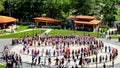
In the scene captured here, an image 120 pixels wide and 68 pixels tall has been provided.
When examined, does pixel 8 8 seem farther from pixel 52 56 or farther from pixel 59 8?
pixel 52 56

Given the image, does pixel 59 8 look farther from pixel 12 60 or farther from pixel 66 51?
pixel 12 60

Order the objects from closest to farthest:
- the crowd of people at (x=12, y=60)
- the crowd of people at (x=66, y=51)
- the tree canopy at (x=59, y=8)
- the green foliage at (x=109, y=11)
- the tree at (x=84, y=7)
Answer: the crowd of people at (x=12, y=60) → the crowd of people at (x=66, y=51) → the green foliage at (x=109, y=11) → the tree canopy at (x=59, y=8) → the tree at (x=84, y=7)

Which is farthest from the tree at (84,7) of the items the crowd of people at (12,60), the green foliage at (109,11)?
the crowd of people at (12,60)

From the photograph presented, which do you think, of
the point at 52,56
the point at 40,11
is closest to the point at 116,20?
the point at 40,11

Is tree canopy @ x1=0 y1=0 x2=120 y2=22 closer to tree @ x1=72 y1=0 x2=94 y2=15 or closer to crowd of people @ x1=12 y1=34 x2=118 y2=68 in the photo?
tree @ x1=72 y1=0 x2=94 y2=15

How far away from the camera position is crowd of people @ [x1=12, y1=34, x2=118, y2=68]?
49.5m

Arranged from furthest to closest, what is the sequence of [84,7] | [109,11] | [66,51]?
[84,7], [109,11], [66,51]

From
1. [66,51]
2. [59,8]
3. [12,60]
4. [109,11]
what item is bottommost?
[109,11]

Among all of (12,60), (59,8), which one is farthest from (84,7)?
(12,60)

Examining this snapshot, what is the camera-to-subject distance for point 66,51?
54062 mm

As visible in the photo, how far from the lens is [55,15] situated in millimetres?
100000

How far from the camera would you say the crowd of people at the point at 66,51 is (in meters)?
49.5

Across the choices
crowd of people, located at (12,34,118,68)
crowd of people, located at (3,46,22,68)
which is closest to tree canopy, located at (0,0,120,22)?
crowd of people, located at (12,34,118,68)

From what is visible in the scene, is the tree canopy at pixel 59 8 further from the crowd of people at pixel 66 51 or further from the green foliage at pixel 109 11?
the crowd of people at pixel 66 51
